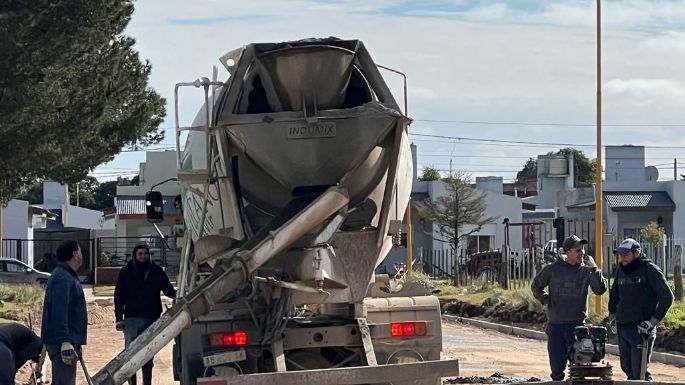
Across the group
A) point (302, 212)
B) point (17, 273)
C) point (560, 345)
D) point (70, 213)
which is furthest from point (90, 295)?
point (70, 213)

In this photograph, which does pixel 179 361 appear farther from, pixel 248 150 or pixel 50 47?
pixel 50 47

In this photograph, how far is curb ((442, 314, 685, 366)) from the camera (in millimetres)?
19641

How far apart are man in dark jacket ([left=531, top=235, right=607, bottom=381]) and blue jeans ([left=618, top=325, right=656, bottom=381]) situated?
469 mm

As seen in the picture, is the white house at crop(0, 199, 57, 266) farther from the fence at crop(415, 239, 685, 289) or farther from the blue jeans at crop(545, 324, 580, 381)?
the blue jeans at crop(545, 324, 580, 381)

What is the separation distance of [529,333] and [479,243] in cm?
3879

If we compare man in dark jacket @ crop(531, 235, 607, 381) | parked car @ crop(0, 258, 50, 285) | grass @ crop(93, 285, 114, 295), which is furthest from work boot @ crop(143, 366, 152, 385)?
grass @ crop(93, 285, 114, 295)

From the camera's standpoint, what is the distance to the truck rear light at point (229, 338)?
1116 cm

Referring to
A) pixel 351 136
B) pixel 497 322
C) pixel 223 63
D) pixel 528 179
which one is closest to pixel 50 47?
pixel 223 63

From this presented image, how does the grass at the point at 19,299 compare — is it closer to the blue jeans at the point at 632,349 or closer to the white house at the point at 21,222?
the blue jeans at the point at 632,349

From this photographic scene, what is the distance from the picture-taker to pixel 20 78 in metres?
20.6

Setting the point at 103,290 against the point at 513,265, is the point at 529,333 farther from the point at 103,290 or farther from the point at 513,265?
the point at 103,290

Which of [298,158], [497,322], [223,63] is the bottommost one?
[497,322]

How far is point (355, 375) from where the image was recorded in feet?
34.7

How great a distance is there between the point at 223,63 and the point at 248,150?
3.84 feet
